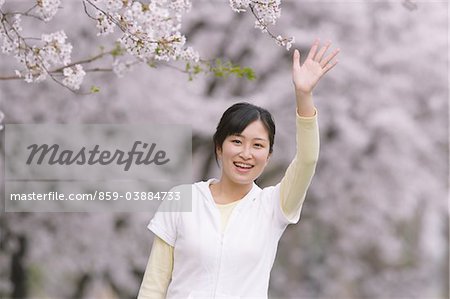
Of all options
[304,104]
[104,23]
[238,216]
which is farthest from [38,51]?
[304,104]

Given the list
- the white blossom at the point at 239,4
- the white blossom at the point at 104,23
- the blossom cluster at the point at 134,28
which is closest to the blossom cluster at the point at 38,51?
the blossom cluster at the point at 134,28

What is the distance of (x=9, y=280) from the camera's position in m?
10.7

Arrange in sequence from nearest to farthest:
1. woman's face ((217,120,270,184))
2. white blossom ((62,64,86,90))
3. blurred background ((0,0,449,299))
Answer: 1. woman's face ((217,120,270,184))
2. white blossom ((62,64,86,90))
3. blurred background ((0,0,449,299))

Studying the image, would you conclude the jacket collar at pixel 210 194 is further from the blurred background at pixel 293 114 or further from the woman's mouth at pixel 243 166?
the blurred background at pixel 293 114

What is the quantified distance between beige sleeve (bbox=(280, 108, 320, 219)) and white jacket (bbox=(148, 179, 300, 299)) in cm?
4

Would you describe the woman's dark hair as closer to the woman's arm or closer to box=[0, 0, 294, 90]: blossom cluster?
the woman's arm

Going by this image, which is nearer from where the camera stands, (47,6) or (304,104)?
(304,104)

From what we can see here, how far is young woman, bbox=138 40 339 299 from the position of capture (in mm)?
3025

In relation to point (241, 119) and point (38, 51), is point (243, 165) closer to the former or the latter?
point (241, 119)

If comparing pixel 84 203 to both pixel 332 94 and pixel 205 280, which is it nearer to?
pixel 332 94

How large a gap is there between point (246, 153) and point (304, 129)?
27 cm

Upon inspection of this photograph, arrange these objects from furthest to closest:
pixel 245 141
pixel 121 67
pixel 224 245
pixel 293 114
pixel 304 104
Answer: pixel 293 114
pixel 121 67
pixel 245 141
pixel 224 245
pixel 304 104

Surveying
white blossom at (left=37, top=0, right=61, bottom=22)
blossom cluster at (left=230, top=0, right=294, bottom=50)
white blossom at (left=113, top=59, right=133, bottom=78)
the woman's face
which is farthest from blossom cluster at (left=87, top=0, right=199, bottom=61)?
white blossom at (left=113, top=59, right=133, bottom=78)

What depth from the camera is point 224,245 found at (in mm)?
3076
